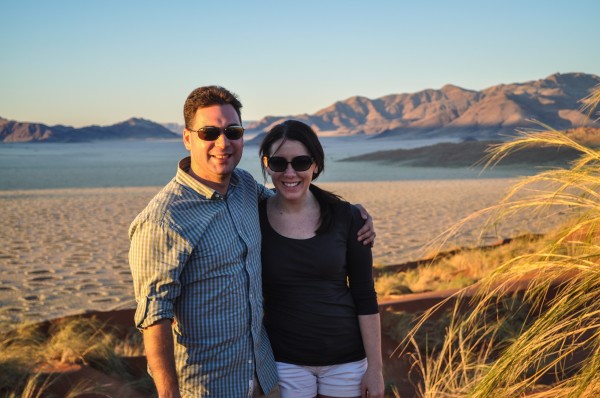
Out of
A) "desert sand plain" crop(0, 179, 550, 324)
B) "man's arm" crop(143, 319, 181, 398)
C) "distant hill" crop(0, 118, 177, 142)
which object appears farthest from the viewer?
"distant hill" crop(0, 118, 177, 142)

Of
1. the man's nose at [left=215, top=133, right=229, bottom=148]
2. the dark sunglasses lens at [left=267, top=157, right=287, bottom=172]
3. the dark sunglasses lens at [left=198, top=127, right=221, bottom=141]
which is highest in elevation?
the dark sunglasses lens at [left=198, top=127, right=221, bottom=141]

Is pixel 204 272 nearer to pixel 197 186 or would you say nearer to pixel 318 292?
pixel 197 186

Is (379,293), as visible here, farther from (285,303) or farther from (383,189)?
(383,189)

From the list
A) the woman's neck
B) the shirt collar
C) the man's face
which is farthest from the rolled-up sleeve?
the woman's neck

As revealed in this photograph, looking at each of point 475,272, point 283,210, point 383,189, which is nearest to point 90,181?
point 383,189

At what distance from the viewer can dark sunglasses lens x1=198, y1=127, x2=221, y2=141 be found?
232 centimetres

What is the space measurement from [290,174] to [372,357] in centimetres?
78

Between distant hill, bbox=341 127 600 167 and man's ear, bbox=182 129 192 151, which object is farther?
distant hill, bbox=341 127 600 167

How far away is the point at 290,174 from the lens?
245cm

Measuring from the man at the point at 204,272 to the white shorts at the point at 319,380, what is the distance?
6 cm

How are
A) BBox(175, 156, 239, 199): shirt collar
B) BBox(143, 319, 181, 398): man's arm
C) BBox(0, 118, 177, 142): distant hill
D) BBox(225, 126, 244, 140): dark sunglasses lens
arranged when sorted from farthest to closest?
BBox(0, 118, 177, 142): distant hill, BBox(225, 126, 244, 140): dark sunglasses lens, BBox(175, 156, 239, 199): shirt collar, BBox(143, 319, 181, 398): man's arm

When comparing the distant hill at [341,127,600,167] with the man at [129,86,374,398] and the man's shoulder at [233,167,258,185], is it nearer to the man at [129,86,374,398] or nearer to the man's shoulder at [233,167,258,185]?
the man's shoulder at [233,167,258,185]

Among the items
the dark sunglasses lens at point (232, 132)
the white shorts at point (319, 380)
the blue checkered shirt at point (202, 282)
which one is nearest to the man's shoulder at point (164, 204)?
the blue checkered shirt at point (202, 282)

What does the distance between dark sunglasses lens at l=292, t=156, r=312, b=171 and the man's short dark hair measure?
34 centimetres
